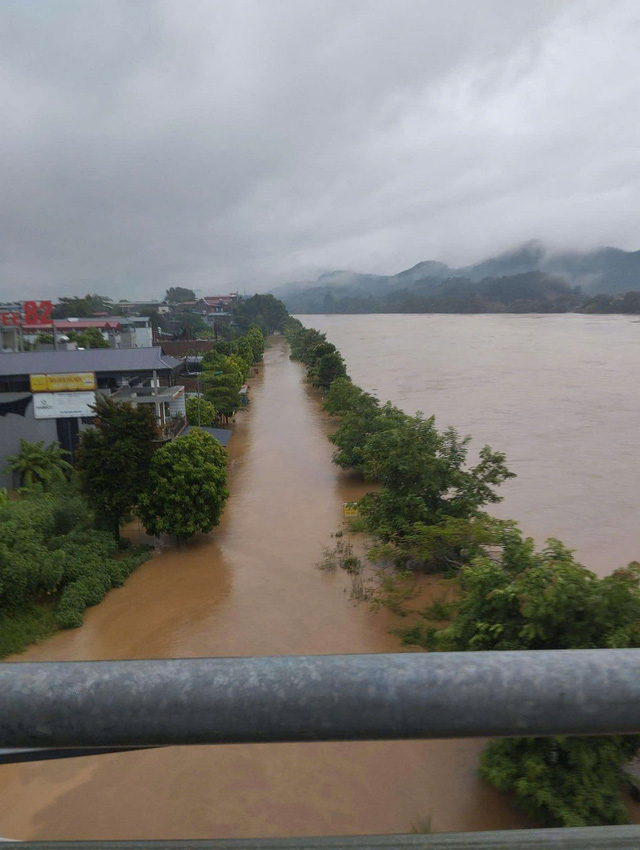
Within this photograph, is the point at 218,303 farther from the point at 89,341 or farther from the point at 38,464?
the point at 38,464

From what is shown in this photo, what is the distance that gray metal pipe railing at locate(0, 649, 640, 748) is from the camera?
733 millimetres

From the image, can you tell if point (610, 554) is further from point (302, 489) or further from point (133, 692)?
point (133, 692)

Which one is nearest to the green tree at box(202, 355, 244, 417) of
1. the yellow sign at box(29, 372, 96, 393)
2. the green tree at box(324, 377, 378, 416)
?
the green tree at box(324, 377, 378, 416)

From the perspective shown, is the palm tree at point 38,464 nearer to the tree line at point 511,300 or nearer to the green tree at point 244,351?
the green tree at point 244,351

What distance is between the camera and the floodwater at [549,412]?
13633 millimetres

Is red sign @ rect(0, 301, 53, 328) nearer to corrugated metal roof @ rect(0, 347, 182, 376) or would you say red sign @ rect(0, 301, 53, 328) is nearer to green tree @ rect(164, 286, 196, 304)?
corrugated metal roof @ rect(0, 347, 182, 376)

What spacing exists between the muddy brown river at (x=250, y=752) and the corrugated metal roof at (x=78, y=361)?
160 inches

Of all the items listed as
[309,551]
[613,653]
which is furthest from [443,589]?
[613,653]

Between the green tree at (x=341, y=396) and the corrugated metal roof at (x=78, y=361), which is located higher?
the corrugated metal roof at (x=78, y=361)

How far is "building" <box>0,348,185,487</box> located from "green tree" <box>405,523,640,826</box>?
10.7 metres

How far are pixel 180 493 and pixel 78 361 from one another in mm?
6036

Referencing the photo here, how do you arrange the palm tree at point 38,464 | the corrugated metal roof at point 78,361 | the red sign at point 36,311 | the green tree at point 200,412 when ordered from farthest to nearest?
the red sign at point 36,311
the green tree at point 200,412
the corrugated metal roof at point 78,361
the palm tree at point 38,464

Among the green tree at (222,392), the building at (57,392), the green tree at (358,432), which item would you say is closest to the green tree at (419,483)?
the green tree at (358,432)

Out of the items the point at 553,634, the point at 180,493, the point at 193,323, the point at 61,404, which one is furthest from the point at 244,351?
the point at 553,634
